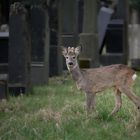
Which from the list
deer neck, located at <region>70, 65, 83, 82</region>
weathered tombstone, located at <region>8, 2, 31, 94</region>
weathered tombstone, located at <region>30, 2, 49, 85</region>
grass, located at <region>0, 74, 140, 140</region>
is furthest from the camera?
weathered tombstone, located at <region>30, 2, 49, 85</region>

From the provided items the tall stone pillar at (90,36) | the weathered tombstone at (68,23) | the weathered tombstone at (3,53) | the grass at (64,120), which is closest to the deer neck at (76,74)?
the grass at (64,120)

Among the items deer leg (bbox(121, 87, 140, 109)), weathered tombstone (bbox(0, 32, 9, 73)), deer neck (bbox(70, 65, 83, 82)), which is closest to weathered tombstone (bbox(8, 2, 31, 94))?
weathered tombstone (bbox(0, 32, 9, 73))

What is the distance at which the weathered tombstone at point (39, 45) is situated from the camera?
18000 mm

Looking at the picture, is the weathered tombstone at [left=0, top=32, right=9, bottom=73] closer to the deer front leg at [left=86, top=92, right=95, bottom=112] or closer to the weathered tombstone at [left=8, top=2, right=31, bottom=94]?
the weathered tombstone at [left=8, top=2, right=31, bottom=94]

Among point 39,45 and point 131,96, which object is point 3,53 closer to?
point 39,45

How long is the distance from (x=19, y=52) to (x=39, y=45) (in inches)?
108

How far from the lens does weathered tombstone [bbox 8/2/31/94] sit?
15438mm

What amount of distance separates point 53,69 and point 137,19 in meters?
23.0

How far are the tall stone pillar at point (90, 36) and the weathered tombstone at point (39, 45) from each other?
3.32m

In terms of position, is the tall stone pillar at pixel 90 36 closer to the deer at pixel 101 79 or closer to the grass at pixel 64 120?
the grass at pixel 64 120

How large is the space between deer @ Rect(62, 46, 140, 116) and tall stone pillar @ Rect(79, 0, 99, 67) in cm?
961

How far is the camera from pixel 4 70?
18.9 m

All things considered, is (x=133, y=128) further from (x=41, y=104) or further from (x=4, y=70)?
(x=4, y=70)

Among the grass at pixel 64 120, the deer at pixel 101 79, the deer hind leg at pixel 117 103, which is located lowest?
the grass at pixel 64 120
